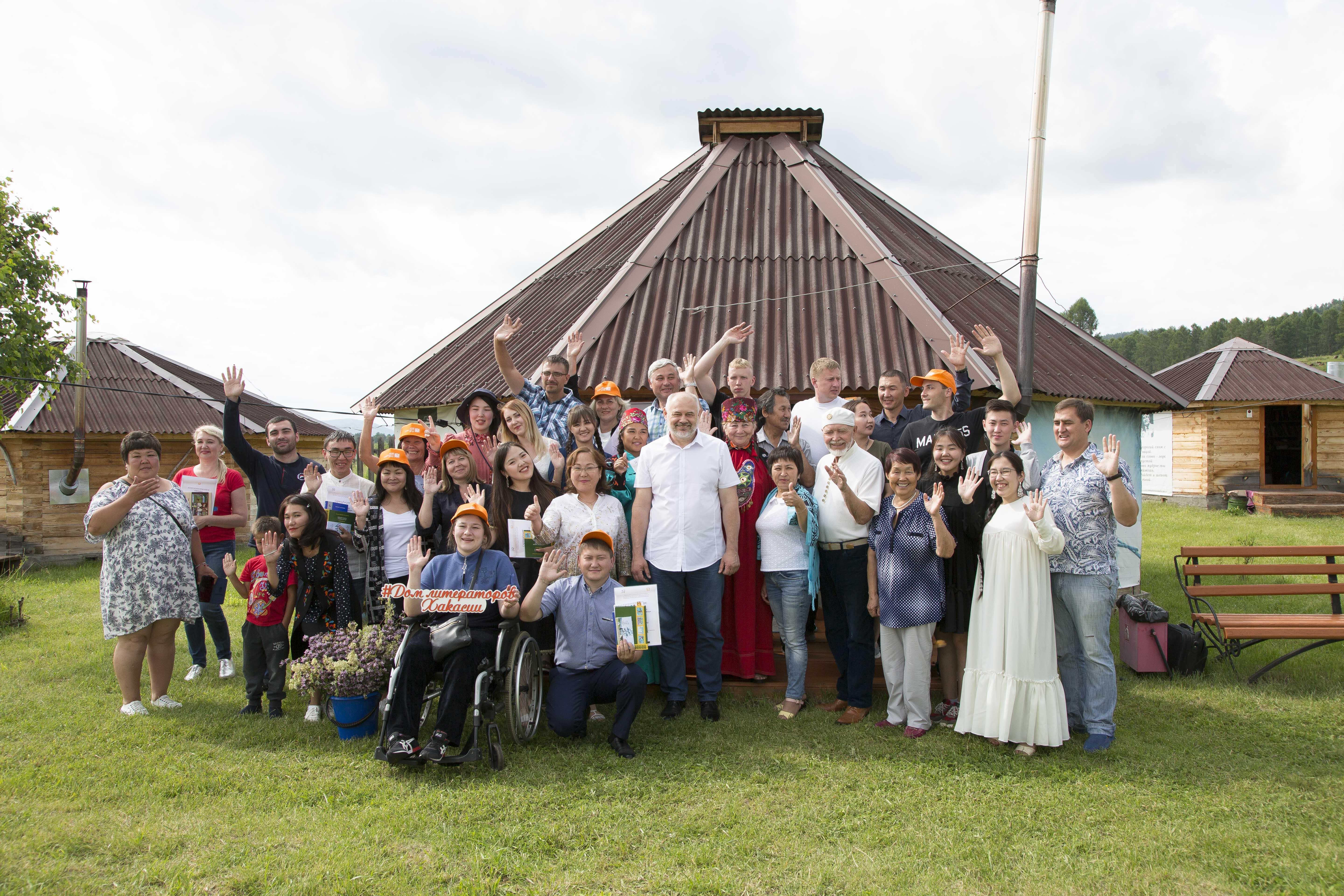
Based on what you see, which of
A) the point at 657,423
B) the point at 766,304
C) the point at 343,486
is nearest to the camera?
the point at 343,486

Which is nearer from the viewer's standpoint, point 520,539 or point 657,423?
point 520,539

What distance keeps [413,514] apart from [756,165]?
817 cm

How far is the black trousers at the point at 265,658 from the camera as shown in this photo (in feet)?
16.7

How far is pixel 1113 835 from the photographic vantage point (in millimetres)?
3416

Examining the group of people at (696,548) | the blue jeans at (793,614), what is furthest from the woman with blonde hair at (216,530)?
the blue jeans at (793,614)

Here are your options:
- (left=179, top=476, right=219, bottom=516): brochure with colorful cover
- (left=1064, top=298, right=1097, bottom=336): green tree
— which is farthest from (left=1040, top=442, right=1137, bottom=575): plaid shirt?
(left=1064, top=298, right=1097, bottom=336): green tree

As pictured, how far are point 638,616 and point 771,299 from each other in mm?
5481

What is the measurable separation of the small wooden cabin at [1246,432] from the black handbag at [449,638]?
2096 cm

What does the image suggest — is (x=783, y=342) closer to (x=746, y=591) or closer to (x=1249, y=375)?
(x=746, y=591)

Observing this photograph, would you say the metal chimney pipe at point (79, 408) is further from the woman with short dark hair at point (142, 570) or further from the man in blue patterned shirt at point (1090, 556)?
the man in blue patterned shirt at point (1090, 556)

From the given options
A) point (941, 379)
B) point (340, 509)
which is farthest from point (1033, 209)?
point (340, 509)

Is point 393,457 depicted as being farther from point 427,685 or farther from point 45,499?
point 45,499

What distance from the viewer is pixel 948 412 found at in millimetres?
5391

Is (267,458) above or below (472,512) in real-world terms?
above
